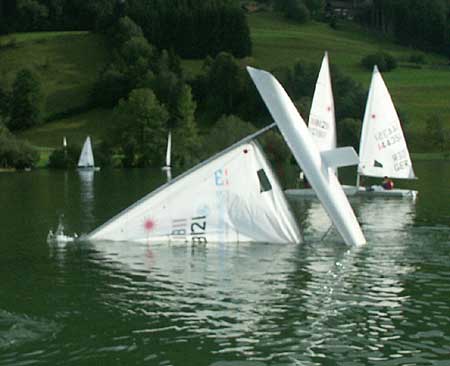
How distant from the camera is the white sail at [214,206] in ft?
112

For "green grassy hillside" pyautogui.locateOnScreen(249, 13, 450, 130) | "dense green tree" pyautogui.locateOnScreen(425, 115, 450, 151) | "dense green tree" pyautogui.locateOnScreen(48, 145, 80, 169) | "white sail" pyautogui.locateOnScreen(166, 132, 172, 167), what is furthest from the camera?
"green grassy hillside" pyautogui.locateOnScreen(249, 13, 450, 130)

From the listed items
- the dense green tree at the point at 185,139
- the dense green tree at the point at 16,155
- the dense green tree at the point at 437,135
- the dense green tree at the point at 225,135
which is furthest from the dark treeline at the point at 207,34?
the dense green tree at the point at 16,155

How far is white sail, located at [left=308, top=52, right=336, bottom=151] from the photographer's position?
6138 cm

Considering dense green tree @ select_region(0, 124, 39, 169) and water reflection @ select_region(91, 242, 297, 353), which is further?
dense green tree @ select_region(0, 124, 39, 169)

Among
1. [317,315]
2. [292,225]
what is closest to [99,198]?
[292,225]

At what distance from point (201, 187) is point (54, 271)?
22.0 ft

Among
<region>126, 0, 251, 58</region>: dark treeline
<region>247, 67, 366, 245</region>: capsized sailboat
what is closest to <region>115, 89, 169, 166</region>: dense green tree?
<region>126, 0, 251, 58</region>: dark treeline

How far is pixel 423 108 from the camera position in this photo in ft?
511

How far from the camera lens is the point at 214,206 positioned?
34.5 m

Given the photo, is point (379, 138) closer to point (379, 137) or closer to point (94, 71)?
point (379, 137)

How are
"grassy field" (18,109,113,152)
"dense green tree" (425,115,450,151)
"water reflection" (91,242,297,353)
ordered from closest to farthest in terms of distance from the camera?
"water reflection" (91,242,297,353)
"dense green tree" (425,115,450,151)
"grassy field" (18,109,113,152)

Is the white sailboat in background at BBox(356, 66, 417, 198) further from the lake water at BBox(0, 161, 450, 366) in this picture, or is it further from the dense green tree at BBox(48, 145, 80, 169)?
the dense green tree at BBox(48, 145, 80, 169)

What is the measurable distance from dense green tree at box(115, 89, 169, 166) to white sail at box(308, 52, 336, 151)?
6678 cm

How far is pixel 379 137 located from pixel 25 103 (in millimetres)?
105536
